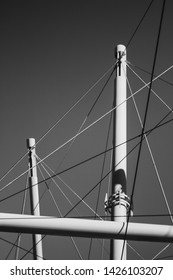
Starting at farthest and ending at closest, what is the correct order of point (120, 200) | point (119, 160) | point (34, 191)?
point (34, 191) → point (119, 160) → point (120, 200)

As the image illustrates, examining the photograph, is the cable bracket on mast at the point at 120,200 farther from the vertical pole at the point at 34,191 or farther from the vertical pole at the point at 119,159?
the vertical pole at the point at 34,191

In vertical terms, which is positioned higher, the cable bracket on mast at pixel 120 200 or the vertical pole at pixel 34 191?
the vertical pole at pixel 34 191

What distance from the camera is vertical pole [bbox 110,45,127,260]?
5.69m

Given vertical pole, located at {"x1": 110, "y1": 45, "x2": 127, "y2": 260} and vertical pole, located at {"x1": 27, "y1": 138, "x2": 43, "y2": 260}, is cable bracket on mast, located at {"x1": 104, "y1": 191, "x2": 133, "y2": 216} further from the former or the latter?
vertical pole, located at {"x1": 27, "y1": 138, "x2": 43, "y2": 260}

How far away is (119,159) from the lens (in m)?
6.27

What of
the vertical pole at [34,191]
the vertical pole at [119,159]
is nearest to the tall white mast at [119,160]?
the vertical pole at [119,159]

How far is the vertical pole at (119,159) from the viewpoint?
18.7 ft

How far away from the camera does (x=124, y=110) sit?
6840mm

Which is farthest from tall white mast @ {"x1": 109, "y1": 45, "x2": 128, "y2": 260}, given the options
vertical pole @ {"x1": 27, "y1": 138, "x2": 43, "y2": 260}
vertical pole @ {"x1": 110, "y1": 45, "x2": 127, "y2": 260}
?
vertical pole @ {"x1": 27, "y1": 138, "x2": 43, "y2": 260}

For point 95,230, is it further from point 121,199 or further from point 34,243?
point 34,243

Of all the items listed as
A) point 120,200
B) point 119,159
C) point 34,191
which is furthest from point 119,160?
point 34,191

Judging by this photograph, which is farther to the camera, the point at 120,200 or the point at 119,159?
the point at 119,159

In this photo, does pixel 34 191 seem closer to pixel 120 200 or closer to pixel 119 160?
pixel 119 160
